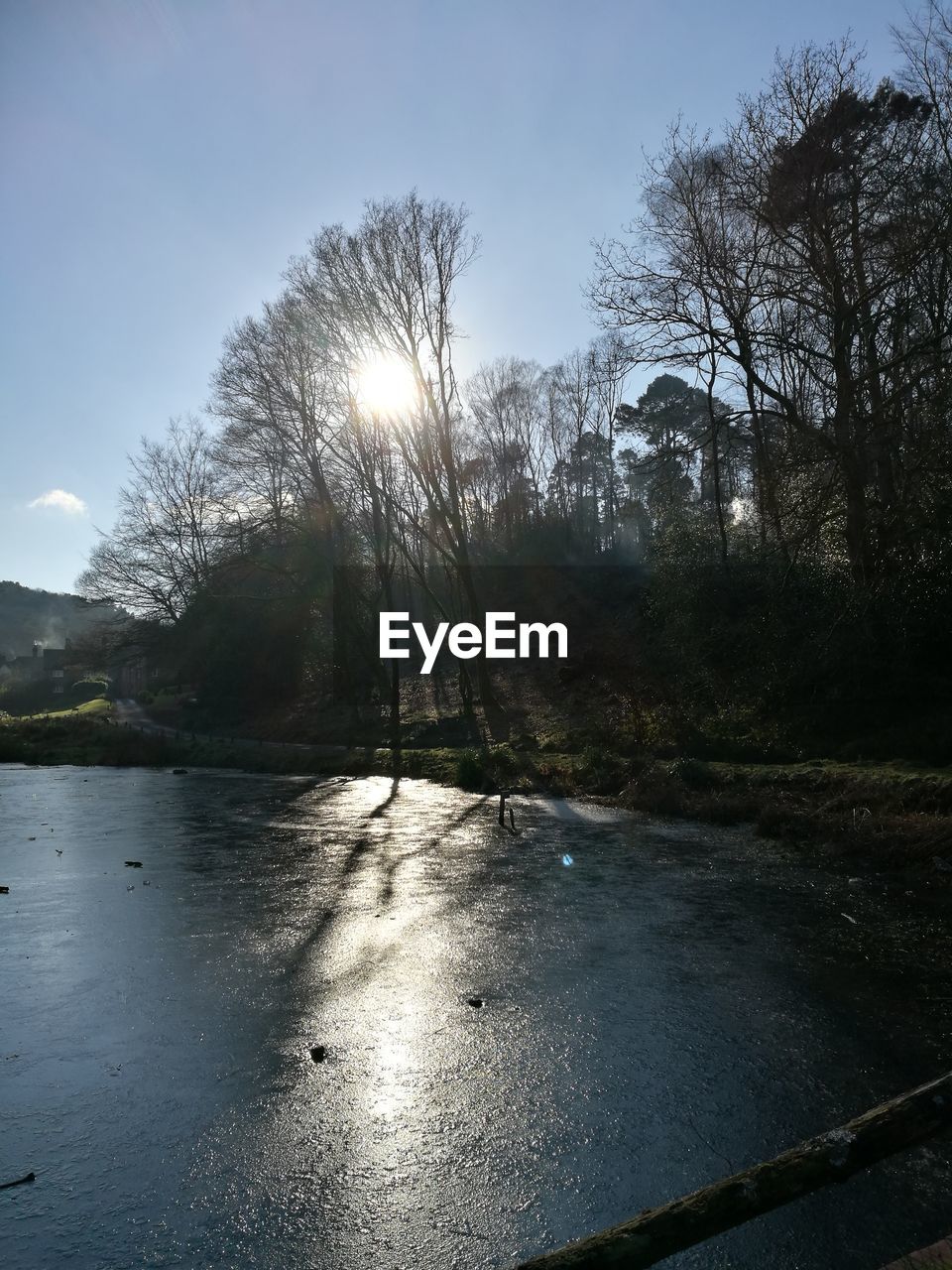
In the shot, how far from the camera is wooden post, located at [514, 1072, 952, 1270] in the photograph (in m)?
3.23

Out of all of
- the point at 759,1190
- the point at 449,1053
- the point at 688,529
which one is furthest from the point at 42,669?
the point at 759,1190

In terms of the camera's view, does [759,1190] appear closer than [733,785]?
Yes

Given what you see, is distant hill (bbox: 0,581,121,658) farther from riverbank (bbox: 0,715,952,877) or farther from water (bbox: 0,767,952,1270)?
water (bbox: 0,767,952,1270)

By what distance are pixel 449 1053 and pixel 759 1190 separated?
357 cm

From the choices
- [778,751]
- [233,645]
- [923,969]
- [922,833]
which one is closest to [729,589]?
[778,751]

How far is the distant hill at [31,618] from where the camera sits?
111875 mm

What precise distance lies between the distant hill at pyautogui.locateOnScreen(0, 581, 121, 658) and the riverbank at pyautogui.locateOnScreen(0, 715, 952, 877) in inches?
3421

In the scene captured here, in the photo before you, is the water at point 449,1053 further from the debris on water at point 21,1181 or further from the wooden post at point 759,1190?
the wooden post at point 759,1190

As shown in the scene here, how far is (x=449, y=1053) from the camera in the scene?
22.1 ft

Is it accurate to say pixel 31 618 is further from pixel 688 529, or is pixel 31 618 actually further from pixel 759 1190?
pixel 759 1190

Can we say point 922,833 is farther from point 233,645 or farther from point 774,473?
point 233,645

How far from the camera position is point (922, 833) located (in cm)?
1201

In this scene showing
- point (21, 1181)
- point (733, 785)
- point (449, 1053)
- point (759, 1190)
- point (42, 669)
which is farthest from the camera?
point (42, 669)

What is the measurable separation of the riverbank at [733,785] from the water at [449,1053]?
997 millimetres
